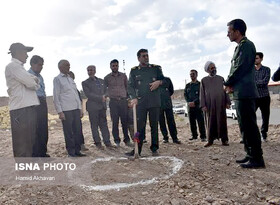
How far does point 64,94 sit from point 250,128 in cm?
355

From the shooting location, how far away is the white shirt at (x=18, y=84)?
432 cm

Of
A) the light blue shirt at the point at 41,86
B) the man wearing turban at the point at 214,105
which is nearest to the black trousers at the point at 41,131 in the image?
the light blue shirt at the point at 41,86

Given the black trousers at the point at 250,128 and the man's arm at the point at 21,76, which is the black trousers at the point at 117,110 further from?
the black trousers at the point at 250,128

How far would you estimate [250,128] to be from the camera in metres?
4.01

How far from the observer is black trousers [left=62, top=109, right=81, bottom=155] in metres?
5.36

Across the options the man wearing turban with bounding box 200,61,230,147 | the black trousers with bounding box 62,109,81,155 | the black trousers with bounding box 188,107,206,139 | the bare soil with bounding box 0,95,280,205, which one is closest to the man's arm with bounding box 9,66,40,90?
the black trousers with bounding box 62,109,81,155

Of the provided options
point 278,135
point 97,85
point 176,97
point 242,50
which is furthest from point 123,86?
point 176,97

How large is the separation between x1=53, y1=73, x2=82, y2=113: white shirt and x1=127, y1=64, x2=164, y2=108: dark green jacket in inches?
47.9

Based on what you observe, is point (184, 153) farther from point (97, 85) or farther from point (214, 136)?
point (97, 85)

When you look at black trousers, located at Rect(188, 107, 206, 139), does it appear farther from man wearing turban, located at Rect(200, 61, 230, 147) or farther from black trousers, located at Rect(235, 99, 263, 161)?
black trousers, located at Rect(235, 99, 263, 161)

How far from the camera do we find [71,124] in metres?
5.45

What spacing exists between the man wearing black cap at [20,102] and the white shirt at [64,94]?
92 cm

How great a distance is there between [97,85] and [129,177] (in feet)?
10.2

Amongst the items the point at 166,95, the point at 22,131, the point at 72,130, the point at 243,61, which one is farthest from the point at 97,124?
the point at 243,61
